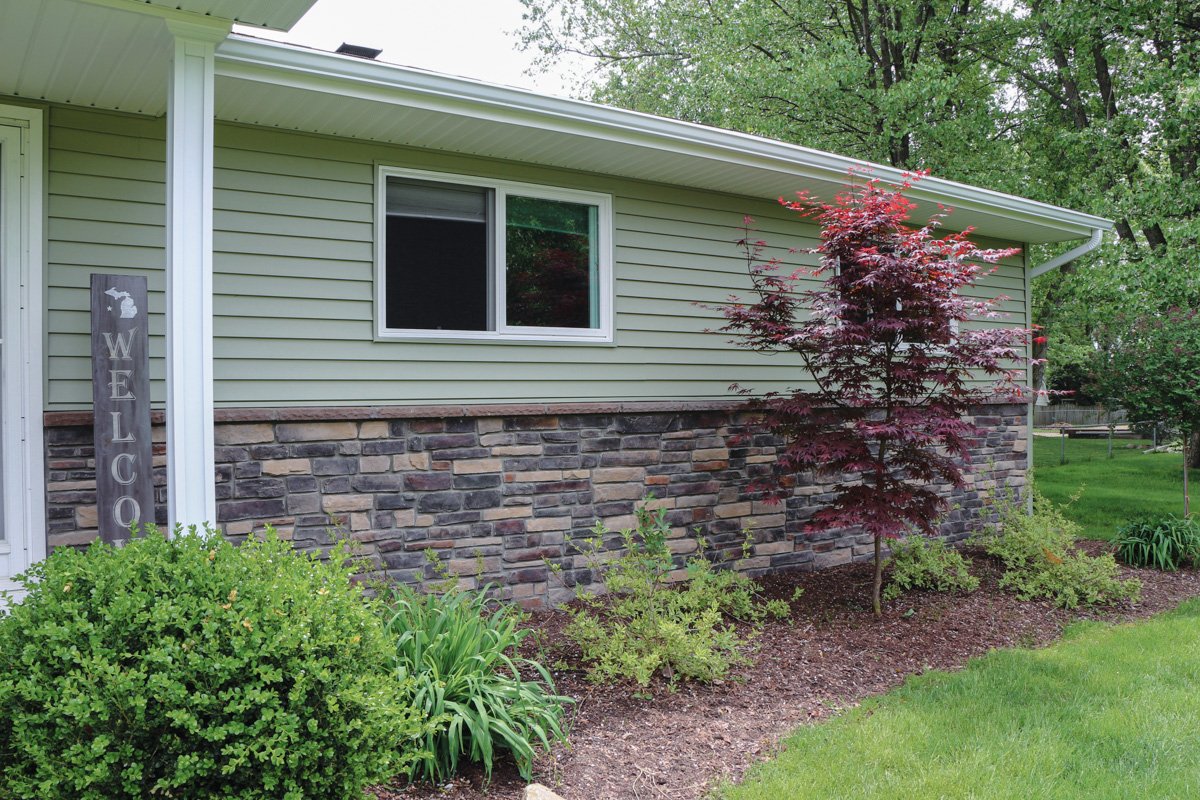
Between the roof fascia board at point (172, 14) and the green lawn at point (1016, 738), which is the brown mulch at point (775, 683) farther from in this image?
the roof fascia board at point (172, 14)

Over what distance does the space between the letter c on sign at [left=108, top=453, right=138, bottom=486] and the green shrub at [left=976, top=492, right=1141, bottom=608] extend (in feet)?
19.2

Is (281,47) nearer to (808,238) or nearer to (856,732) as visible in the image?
(856,732)

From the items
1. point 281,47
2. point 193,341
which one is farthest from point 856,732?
point 281,47

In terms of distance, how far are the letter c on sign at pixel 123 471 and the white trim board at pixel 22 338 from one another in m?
0.47

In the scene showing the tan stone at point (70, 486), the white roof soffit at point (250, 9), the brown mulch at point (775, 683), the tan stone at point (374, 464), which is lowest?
the brown mulch at point (775, 683)

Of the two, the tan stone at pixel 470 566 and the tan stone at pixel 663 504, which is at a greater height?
the tan stone at pixel 663 504

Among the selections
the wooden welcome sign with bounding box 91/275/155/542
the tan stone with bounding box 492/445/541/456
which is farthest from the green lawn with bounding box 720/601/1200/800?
the wooden welcome sign with bounding box 91/275/155/542

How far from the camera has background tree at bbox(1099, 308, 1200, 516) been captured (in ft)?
24.9

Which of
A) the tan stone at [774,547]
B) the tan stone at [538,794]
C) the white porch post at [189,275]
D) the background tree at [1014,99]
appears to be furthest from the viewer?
the background tree at [1014,99]

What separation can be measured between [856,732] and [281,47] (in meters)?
4.14

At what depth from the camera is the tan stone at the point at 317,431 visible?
4648 millimetres

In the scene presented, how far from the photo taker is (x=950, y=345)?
→ 210 inches

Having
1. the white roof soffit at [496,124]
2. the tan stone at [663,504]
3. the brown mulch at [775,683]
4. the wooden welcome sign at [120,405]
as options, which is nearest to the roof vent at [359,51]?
the white roof soffit at [496,124]

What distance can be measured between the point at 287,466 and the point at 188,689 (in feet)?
7.67
